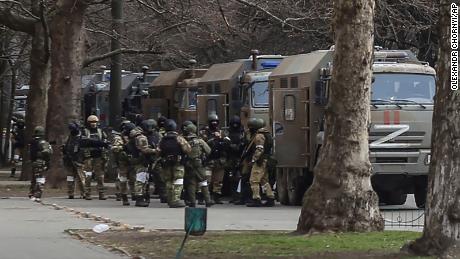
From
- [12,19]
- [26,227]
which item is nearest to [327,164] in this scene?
[26,227]

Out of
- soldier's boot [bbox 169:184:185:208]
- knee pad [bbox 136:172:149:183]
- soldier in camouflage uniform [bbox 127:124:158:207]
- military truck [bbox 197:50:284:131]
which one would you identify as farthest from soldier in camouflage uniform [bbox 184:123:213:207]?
military truck [bbox 197:50:284:131]

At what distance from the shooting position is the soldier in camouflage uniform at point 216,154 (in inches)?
914

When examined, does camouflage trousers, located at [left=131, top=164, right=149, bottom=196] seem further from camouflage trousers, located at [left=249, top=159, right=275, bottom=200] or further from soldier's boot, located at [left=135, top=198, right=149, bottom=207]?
camouflage trousers, located at [left=249, top=159, right=275, bottom=200]

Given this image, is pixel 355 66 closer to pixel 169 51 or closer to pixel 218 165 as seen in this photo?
pixel 218 165

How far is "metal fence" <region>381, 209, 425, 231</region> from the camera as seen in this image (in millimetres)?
17781

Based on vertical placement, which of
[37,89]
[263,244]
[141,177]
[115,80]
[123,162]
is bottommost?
[263,244]

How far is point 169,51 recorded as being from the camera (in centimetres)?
3031

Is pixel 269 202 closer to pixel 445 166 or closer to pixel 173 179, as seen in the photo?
pixel 173 179

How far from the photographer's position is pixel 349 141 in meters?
14.7

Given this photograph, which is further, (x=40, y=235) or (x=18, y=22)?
(x=18, y=22)

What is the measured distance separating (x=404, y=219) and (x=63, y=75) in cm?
1189

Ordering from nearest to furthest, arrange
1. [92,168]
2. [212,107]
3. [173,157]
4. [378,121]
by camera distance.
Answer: [378,121] → [173,157] → [92,168] → [212,107]

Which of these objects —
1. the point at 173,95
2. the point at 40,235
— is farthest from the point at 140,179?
the point at 173,95

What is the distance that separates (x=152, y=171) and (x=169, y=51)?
8.19 meters
